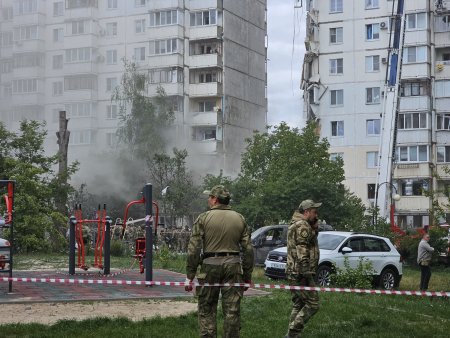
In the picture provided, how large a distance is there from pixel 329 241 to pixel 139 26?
47.5 metres

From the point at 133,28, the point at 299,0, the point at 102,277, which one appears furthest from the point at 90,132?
the point at 102,277

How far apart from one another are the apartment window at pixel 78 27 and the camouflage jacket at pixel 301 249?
5366 cm

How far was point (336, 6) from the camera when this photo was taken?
2506 inches

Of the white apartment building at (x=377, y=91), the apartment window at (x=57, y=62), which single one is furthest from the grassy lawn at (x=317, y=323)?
the apartment window at (x=57, y=62)

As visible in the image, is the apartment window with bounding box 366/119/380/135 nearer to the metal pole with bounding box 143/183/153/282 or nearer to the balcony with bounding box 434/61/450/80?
the balcony with bounding box 434/61/450/80

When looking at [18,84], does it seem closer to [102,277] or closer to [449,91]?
[449,91]

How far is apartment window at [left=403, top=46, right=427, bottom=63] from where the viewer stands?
2365 inches

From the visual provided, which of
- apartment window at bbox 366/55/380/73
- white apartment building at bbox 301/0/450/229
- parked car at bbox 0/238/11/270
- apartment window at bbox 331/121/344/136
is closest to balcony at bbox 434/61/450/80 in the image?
white apartment building at bbox 301/0/450/229

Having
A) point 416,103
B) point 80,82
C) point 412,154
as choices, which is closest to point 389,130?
point 412,154

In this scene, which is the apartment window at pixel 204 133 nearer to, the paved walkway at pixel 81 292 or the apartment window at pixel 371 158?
the apartment window at pixel 371 158

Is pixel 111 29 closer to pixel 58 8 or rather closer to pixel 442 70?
pixel 58 8

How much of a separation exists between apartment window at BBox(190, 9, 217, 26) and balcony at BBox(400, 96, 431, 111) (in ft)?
58.9

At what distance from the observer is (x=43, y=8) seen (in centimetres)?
6147

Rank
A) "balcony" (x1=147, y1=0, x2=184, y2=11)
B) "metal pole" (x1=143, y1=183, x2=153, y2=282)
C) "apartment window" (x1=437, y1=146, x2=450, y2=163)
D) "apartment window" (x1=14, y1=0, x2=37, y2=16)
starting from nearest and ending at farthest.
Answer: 1. "metal pole" (x1=143, y1=183, x2=153, y2=282)
2. "apartment window" (x1=14, y1=0, x2=37, y2=16)
3. "apartment window" (x1=437, y1=146, x2=450, y2=163)
4. "balcony" (x1=147, y1=0, x2=184, y2=11)
